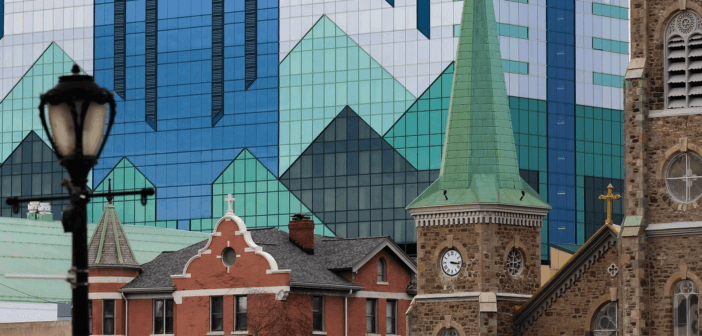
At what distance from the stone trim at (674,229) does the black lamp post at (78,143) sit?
39.6 m

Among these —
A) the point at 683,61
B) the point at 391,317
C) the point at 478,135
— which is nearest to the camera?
the point at 683,61

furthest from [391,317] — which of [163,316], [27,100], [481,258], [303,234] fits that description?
[27,100]

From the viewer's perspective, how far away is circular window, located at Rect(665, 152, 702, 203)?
5578cm

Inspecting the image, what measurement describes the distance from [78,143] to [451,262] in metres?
47.5

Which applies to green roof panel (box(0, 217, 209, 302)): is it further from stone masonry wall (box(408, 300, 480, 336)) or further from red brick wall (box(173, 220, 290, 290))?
stone masonry wall (box(408, 300, 480, 336))

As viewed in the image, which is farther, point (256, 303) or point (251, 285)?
point (251, 285)

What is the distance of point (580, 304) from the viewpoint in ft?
205

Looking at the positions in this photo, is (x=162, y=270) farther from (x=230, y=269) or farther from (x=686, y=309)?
(x=686, y=309)

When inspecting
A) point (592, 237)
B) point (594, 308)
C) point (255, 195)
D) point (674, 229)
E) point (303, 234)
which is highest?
point (255, 195)

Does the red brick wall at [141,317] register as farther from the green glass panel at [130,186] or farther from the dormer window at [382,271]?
the green glass panel at [130,186]

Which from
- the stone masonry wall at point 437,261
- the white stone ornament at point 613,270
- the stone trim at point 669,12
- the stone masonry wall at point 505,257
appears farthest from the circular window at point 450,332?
the stone trim at point 669,12

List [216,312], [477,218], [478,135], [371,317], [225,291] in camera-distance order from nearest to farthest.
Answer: [477,218] → [478,135] → [225,291] → [216,312] → [371,317]

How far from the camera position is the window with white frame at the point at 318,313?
250 feet

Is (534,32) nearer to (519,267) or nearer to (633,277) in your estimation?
(519,267)
